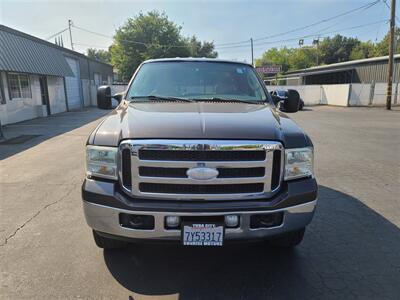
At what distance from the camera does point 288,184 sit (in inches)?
105

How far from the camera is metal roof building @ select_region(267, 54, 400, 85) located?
30.4 metres

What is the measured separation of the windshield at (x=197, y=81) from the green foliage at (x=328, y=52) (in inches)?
2691

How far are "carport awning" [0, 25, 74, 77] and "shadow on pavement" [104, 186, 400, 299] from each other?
46.1ft

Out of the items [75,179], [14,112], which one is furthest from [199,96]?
[14,112]

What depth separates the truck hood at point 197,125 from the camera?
2543 millimetres

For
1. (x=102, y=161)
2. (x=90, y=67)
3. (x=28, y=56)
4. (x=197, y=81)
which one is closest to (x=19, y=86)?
(x=28, y=56)

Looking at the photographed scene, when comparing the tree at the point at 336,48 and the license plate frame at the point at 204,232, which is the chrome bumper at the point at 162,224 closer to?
the license plate frame at the point at 204,232

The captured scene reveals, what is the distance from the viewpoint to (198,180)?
250cm

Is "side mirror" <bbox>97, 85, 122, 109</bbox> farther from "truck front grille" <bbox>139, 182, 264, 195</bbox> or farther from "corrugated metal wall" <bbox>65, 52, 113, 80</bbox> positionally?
"corrugated metal wall" <bbox>65, 52, 113, 80</bbox>

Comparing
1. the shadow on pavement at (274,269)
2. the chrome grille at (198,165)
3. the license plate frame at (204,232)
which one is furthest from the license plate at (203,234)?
the shadow on pavement at (274,269)

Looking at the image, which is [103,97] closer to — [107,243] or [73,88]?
[107,243]

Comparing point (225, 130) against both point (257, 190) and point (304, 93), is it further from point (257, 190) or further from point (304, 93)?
point (304, 93)

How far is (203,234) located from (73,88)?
26.3 meters

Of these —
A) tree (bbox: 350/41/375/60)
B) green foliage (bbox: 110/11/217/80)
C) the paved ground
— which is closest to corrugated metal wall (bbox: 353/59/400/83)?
green foliage (bbox: 110/11/217/80)
